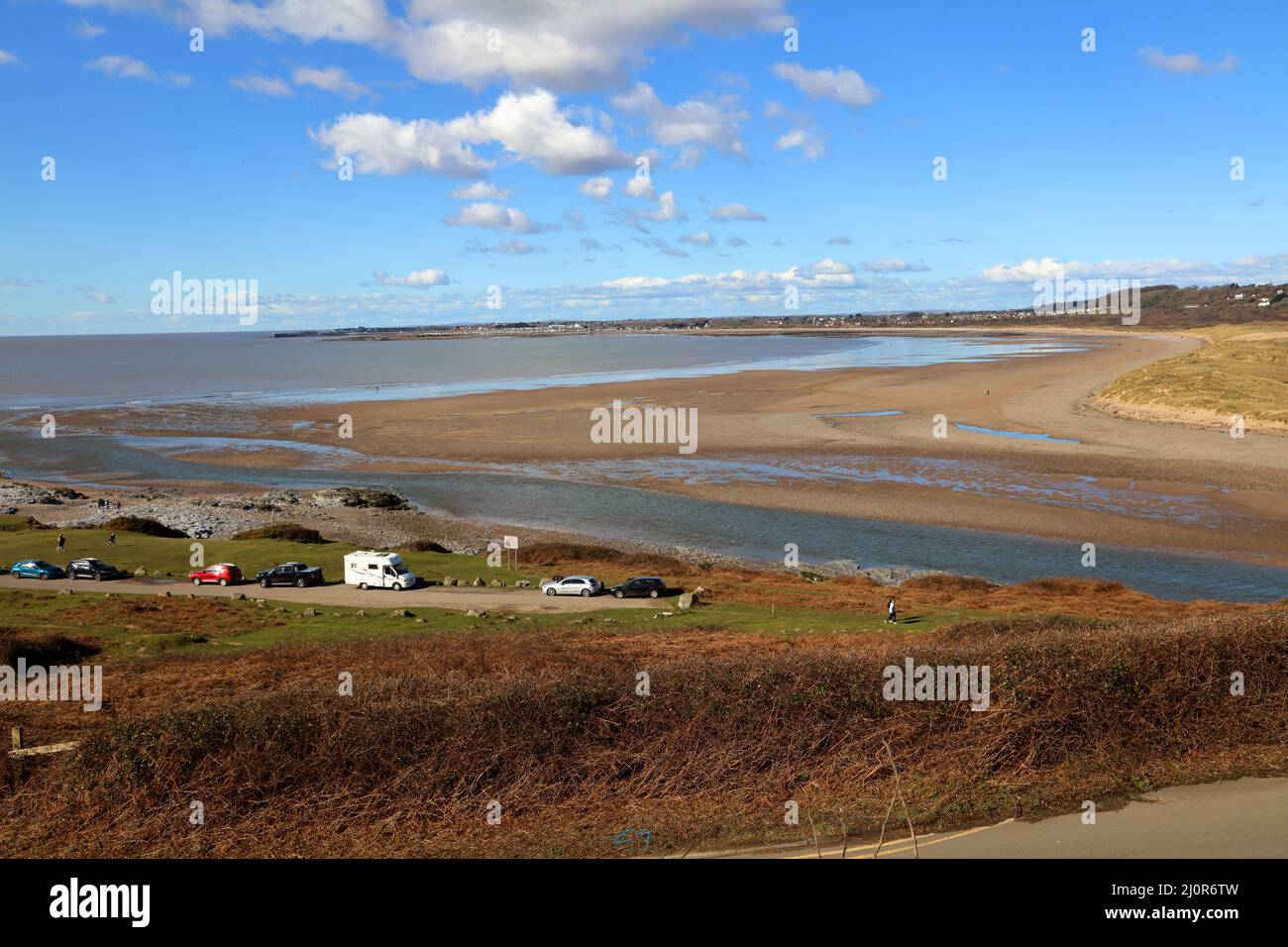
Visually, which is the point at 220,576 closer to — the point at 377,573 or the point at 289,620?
the point at 377,573

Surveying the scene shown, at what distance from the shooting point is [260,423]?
100812 millimetres

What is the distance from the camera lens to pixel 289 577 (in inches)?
1539

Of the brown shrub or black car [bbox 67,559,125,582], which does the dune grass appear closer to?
the brown shrub

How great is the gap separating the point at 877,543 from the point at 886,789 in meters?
36.5

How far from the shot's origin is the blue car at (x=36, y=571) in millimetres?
40062

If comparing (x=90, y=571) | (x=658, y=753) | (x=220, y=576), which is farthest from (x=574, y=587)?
(x=658, y=753)

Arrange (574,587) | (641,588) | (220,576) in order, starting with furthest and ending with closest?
(220,576), (574,587), (641,588)

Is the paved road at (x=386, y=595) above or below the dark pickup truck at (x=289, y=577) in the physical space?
below

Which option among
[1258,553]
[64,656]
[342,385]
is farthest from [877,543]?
[342,385]

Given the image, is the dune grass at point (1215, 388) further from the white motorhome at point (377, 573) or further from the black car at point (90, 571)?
the black car at point (90, 571)

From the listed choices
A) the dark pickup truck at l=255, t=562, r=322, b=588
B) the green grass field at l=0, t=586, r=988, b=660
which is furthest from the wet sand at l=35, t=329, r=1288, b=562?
the dark pickup truck at l=255, t=562, r=322, b=588

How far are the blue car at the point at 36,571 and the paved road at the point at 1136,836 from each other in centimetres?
3772

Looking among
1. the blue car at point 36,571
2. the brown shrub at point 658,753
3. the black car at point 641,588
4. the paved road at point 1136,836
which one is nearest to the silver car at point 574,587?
the black car at point 641,588

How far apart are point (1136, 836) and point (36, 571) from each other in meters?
42.4
